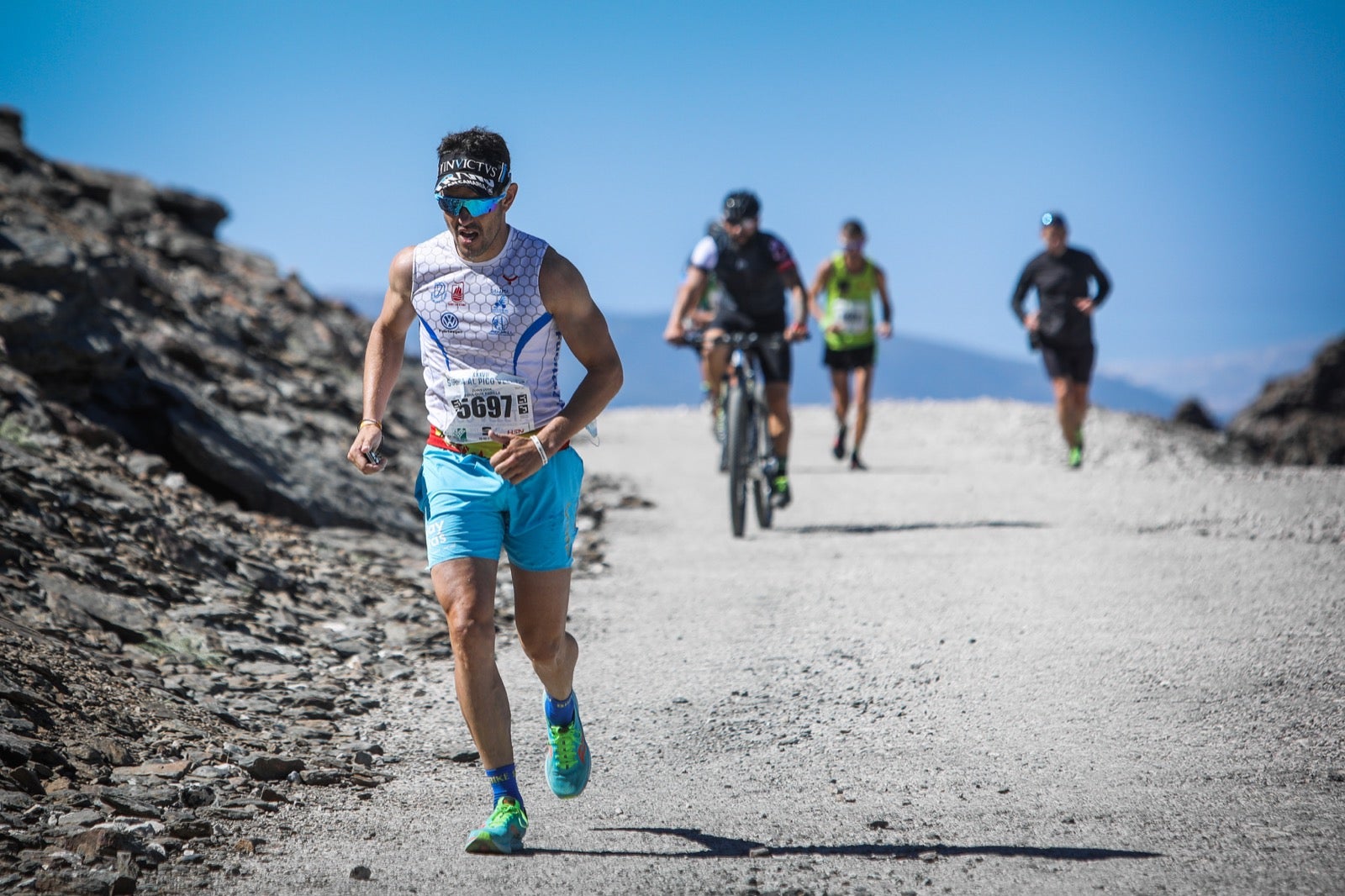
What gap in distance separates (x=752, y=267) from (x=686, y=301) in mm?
608

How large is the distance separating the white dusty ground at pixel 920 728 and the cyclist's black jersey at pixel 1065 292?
3.83 m

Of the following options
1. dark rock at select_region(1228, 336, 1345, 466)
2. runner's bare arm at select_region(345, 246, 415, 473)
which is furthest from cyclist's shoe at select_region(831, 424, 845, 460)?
dark rock at select_region(1228, 336, 1345, 466)

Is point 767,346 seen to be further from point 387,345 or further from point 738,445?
point 387,345

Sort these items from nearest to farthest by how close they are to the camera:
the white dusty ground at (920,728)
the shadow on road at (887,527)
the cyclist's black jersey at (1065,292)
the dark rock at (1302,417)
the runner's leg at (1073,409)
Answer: the white dusty ground at (920,728) < the shadow on road at (887,527) < the cyclist's black jersey at (1065,292) < the runner's leg at (1073,409) < the dark rock at (1302,417)

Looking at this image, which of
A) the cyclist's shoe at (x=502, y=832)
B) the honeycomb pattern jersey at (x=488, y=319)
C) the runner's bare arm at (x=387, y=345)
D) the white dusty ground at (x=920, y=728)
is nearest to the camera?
the white dusty ground at (x=920, y=728)

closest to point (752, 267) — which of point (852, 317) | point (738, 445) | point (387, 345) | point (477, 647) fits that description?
point (738, 445)

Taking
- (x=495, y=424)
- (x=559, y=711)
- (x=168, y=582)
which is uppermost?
(x=495, y=424)

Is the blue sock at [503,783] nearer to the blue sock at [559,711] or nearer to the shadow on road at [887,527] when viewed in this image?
the blue sock at [559,711]

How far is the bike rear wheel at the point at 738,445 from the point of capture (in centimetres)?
988

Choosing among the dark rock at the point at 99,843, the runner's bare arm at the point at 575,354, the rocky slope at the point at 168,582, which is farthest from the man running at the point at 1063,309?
the dark rock at the point at 99,843

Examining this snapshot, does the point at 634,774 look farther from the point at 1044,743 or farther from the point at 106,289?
the point at 106,289

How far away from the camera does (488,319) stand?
423cm

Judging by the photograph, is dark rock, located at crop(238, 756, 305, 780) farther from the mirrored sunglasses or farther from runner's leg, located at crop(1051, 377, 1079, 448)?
runner's leg, located at crop(1051, 377, 1079, 448)

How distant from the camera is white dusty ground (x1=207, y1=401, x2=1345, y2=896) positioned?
388 cm
